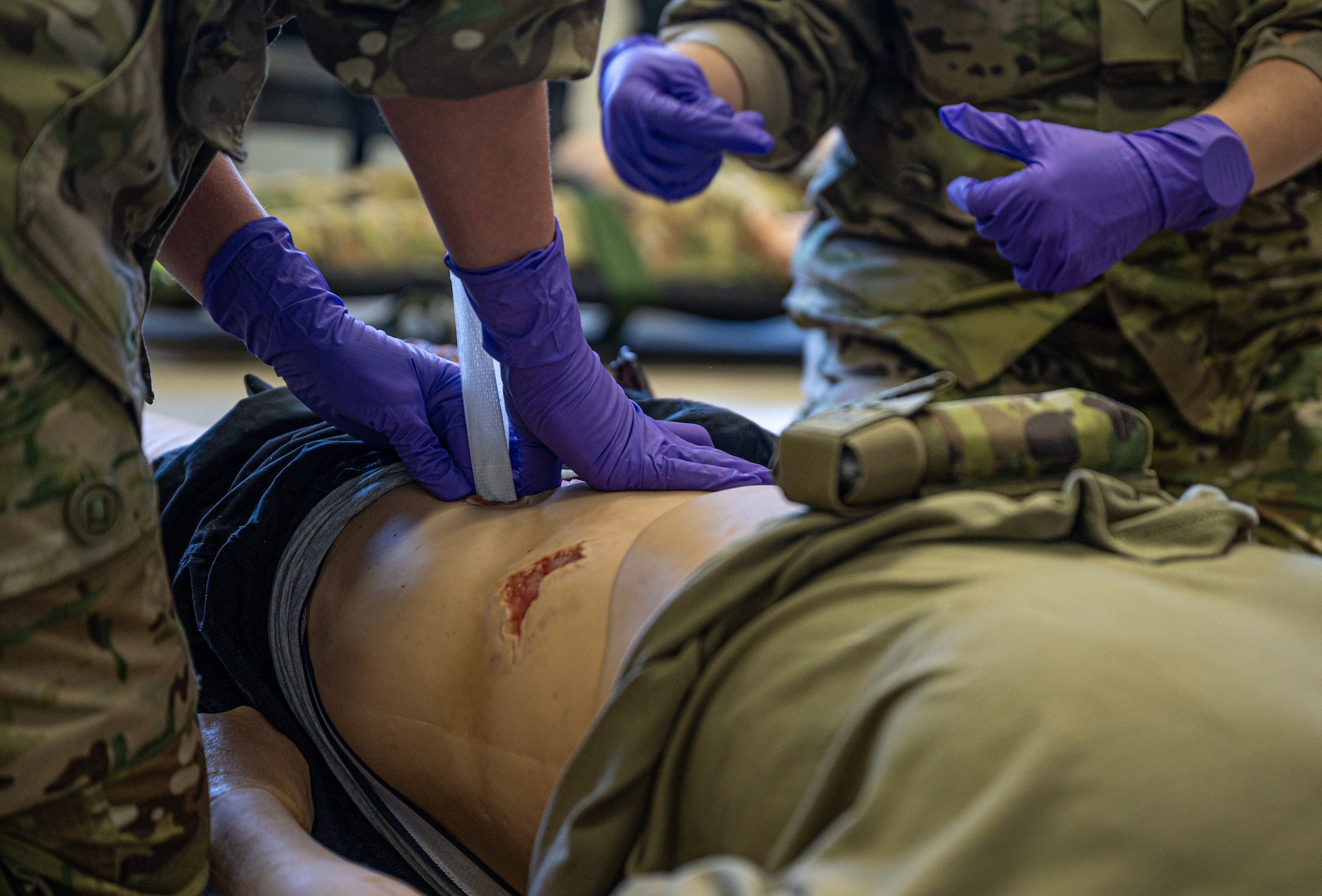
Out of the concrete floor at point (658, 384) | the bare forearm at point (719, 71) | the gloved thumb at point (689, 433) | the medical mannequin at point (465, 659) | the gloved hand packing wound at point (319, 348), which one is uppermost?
the bare forearm at point (719, 71)

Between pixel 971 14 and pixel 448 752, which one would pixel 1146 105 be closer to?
pixel 971 14

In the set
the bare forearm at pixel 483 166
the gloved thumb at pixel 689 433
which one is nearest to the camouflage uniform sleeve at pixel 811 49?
the gloved thumb at pixel 689 433

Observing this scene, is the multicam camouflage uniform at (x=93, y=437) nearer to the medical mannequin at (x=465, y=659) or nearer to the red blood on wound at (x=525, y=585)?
the medical mannequin at (x=465, y=659)

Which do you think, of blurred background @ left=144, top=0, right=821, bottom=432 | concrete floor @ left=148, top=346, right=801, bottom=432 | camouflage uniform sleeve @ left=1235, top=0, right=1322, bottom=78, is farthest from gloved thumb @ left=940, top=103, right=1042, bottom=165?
blurred background @ left=144, top=0, right=821, bottom=432

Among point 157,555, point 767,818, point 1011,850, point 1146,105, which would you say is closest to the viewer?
point 1011,850

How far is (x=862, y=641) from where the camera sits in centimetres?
65

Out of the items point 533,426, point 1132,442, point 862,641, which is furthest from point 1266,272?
point 862,641

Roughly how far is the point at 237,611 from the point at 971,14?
1.25 metres

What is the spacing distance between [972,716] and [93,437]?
23.1 inches

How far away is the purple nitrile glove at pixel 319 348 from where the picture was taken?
1.13 m

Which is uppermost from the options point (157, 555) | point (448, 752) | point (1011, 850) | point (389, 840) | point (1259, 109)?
point (1259, 109)

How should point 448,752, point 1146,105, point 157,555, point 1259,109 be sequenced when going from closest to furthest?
point 157,555
point 448,752
point 1259,109
point 1146,105

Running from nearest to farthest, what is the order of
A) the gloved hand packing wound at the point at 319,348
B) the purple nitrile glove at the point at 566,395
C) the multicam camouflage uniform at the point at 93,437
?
the multicam camouflage uniform at the point at 93,437 < the purple nitrile glove at the point at 566,395 < the gloved hand packing wound at the point at 319,348

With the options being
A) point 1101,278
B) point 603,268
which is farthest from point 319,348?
point 603,268
